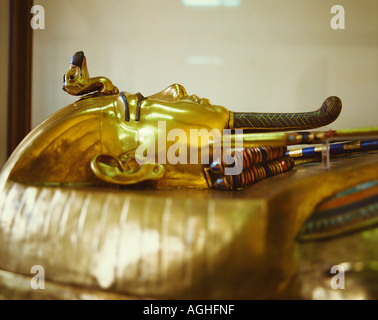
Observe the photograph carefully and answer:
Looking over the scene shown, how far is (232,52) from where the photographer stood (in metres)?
1.68

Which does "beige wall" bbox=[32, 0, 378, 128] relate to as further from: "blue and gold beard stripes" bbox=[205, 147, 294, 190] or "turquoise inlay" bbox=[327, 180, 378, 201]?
"turquoise inlay" bbox=[327, 180, 378, 201]

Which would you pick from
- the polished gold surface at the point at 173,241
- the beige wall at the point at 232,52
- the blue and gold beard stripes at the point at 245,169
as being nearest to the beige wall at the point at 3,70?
the beige wall at the point at 232,52

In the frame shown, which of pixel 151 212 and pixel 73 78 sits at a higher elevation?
pixel 73 78

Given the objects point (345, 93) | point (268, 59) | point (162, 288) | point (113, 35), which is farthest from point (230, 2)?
point (162, 288)

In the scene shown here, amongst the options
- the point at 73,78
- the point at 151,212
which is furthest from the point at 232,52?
the point at 151,212

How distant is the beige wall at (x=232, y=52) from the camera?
1.63 m

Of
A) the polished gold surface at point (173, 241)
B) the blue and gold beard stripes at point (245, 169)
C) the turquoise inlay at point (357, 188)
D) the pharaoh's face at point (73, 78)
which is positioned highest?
the pharaoh's face at point (73, 78)

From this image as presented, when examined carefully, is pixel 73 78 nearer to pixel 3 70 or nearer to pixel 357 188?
pixel 357 188

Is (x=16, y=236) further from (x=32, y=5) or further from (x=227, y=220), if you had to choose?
(x=32, y=5)

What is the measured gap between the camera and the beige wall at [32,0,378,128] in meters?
1.63

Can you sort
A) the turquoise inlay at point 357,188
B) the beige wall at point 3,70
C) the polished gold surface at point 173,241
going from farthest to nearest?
1. the beige wall at point 3,70
2. the turquoise inlay at point 357,188
3. the polished gold surface at point 173,241

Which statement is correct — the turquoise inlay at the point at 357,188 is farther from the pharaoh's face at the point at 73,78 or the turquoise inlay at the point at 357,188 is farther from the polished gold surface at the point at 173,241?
the pharaoh's face at the point at 73,78

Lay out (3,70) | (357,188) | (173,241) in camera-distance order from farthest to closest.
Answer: (3,70), (357,188), (173,241)

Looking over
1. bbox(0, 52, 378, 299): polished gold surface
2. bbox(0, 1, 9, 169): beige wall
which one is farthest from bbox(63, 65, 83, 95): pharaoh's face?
bbox(0, 1, 9, 169): beige wall
